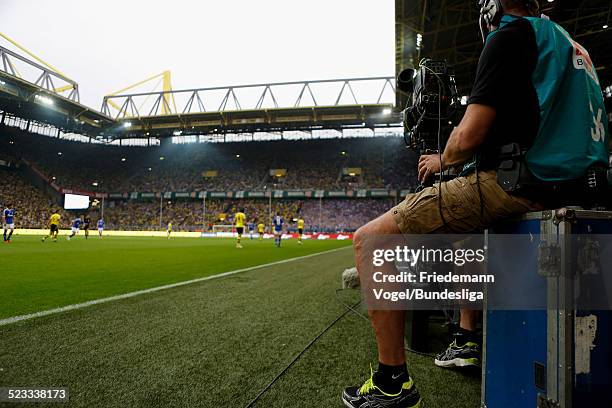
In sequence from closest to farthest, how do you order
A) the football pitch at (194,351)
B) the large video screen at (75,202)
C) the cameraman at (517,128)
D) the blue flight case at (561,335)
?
the blue flight case at (561,335) < the cameraman at (517,128) < the football pitch at (194,351) < the large video screen at (75,202)

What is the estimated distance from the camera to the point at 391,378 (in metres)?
1.51

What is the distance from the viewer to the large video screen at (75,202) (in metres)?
38.1

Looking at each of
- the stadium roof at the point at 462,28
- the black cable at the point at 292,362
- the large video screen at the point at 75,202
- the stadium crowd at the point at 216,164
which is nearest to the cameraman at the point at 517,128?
the black cable at the point at 292,362

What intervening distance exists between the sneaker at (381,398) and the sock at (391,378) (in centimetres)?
2

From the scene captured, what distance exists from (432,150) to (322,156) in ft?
132

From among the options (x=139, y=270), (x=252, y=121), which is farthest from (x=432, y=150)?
(x=252, y=121)

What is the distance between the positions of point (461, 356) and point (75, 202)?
4568cm

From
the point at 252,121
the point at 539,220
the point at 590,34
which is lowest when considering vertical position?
the point at 539,220

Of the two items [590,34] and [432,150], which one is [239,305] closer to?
[432,150]

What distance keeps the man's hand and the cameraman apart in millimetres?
142

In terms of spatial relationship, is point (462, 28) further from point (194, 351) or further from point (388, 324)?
point (194, 351)

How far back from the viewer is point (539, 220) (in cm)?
121

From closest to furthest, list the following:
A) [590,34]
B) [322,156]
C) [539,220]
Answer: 1. [539,220]
2. [590,34]
3. [322,156]
